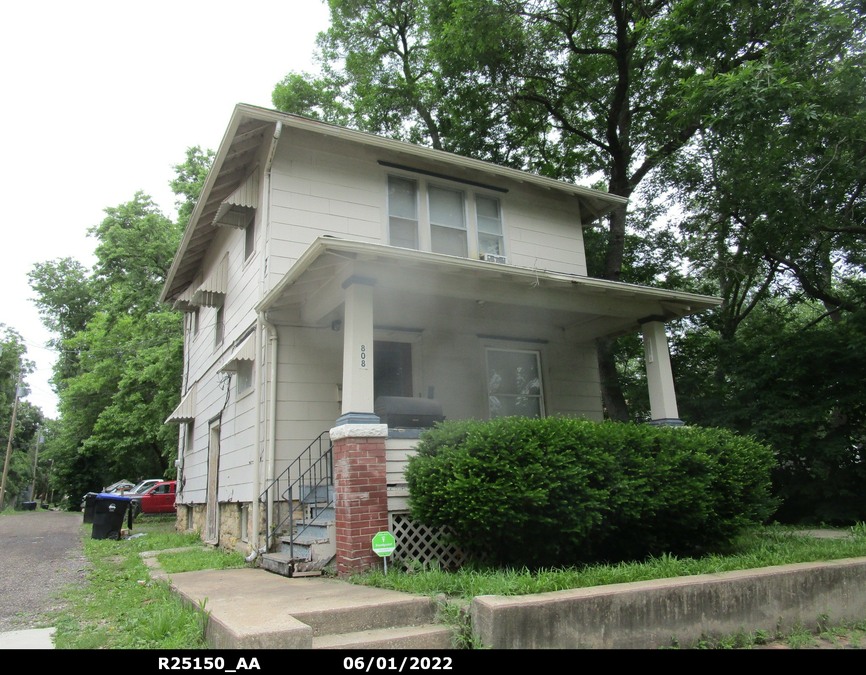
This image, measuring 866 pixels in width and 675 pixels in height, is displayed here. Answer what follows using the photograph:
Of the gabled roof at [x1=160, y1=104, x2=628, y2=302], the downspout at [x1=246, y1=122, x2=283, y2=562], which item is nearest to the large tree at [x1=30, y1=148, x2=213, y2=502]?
the gabled roof at [x1=160, y1=104, x2=628, y2=302]

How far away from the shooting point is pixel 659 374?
8445mm

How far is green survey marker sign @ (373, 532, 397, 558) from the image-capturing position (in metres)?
5.38

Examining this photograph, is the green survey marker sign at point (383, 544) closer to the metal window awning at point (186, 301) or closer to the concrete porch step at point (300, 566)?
the concrete porch step at point (300, 566)

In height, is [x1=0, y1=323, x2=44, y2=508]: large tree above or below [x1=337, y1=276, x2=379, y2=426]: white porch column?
above

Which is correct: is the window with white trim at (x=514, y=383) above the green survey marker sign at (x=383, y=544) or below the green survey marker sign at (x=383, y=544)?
above

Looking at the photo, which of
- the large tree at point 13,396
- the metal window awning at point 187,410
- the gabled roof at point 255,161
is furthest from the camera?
the large tree at point 13,396

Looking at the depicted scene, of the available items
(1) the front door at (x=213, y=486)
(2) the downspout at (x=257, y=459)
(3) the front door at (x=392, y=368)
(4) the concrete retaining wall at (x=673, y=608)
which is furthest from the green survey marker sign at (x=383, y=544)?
(1) the front door at (x=213, y=486)

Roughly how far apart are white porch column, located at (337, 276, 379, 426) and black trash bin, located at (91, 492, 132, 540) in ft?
29.2

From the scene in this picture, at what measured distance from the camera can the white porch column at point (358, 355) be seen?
606 centimetres

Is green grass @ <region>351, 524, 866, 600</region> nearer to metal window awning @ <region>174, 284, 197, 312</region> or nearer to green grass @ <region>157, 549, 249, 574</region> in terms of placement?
green grass @ <region>157, 549, 249, 574</region>

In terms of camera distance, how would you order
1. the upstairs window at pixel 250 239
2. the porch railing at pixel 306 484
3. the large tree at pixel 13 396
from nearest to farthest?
the porch railing at pixel 306 484
the upstairs window at pixel 250 239
the large tree at pixel 13 396

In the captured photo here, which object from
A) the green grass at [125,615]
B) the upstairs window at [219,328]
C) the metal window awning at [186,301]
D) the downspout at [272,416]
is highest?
the metal window awning at [186,301]

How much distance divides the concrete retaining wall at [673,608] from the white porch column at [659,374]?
323cm
